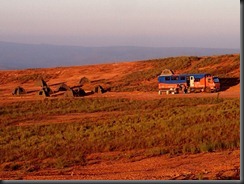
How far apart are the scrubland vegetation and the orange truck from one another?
9757mm

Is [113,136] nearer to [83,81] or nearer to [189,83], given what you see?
[189,83]

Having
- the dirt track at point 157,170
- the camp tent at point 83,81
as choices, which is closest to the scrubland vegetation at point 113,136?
the dirt track at point 157,170

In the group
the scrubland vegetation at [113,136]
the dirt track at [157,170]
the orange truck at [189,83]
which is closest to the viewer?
the dirt track at [157,170]

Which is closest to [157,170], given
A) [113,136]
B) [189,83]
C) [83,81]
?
[113,136]

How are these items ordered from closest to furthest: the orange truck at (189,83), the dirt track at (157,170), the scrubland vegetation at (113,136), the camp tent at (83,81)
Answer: the dirt track at (157,170) < the scrubland vegetation at (113,136) < the orange truck at (189,83) < the camp tent at (83,81)

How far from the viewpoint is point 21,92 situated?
4847 centimetres

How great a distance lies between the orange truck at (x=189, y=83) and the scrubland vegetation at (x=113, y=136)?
976 cm

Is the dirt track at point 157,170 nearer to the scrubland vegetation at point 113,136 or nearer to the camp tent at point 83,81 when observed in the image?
the scrubland vegetation at point 113,136

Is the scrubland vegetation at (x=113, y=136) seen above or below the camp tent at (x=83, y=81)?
below

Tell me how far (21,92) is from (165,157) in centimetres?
3562

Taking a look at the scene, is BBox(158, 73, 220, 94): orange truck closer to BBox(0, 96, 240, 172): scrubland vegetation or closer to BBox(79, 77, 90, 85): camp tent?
BBox(0, 96, 240, 172): scrubland vegetation

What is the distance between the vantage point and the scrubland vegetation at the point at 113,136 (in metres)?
16.4

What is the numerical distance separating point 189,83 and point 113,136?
73.9 ft

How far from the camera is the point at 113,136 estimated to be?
67.7 feet
